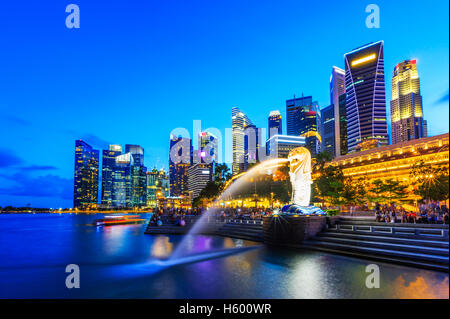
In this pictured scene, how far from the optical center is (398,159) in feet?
212

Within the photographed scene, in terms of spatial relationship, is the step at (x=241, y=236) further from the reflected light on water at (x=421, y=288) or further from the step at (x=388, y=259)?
the reflected light on water at (x=421, y=288)

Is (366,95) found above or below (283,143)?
above

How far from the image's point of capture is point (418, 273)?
34.4 feet

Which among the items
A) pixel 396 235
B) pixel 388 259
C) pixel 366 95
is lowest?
pixel 388 259

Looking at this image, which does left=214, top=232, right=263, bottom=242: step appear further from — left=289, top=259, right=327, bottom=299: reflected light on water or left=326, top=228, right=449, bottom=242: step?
left=289, top=259, right=327, bottom=299: reflected light on water

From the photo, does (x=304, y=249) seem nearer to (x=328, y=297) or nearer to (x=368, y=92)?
(x=328, y=297)

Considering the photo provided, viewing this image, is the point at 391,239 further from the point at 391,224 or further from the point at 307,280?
the point at 307,280

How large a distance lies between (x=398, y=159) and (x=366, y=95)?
389ft

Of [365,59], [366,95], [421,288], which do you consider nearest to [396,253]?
[421,288]

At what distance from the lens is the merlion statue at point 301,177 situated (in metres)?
19.9

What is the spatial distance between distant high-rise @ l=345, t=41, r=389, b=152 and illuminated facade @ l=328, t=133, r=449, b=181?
87136 millimetres

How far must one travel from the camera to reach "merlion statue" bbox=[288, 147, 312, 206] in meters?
19.9

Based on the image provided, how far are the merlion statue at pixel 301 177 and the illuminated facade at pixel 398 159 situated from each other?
117ft
